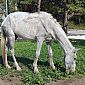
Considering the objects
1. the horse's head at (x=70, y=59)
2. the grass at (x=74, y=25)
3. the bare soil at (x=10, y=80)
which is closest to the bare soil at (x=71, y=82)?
the horse's head at (x=70, y=59)

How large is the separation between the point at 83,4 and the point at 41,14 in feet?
68.0

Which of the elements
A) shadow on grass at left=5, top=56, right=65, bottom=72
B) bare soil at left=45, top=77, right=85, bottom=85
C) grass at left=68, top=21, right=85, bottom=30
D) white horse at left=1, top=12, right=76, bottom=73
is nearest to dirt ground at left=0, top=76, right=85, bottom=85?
bare soil at left=45, top=77, right=85, bottom=85

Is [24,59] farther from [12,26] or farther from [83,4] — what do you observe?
[83,4]

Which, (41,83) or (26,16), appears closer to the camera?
(41,83)

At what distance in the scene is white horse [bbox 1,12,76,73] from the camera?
1084cm

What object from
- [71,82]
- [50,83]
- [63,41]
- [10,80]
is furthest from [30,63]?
[71,82]

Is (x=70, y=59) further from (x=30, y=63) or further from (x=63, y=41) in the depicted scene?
(x=30, y=63)

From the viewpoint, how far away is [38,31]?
11.2m

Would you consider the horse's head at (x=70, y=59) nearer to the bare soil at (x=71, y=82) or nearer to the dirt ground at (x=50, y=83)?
the dirt ground at (x=50, y=83)

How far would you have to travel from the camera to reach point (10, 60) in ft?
43.4

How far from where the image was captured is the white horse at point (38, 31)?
35.6 feet

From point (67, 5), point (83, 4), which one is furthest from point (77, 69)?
point (83, 4)

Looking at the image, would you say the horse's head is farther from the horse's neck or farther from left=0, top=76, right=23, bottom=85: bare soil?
left=0, top=76, right=23, bottom=85: bare soil

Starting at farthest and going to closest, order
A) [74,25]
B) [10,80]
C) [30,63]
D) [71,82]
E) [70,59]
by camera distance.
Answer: [74,25] < [30,63] < [70,59] < [10,80] < [71,82]
